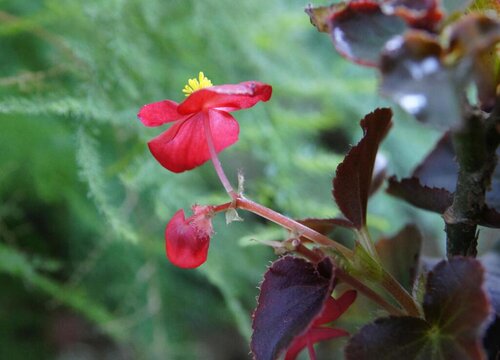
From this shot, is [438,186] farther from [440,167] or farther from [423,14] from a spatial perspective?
[423,14]

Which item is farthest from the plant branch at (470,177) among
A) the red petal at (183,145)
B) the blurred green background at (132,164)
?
the blurred green background at (132,164)

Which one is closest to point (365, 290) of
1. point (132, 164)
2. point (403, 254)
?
point (403, 254)

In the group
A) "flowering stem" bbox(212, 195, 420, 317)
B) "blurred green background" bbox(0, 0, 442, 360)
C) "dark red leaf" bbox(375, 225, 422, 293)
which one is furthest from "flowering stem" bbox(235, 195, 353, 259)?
"blurred green background" bbox(0, 0, 442, 360)

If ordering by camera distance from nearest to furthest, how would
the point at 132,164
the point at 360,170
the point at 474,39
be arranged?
the point at 474,39 < the point at 360,170 < the point at 132,164

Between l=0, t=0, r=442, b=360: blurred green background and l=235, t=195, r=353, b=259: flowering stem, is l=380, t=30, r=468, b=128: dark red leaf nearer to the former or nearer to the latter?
l=235, t=195, r=353, b=259: flowering stem

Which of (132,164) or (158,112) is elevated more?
(132,164)

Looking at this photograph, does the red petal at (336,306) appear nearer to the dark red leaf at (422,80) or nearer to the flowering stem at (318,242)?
the flowering stem at (318,242)
